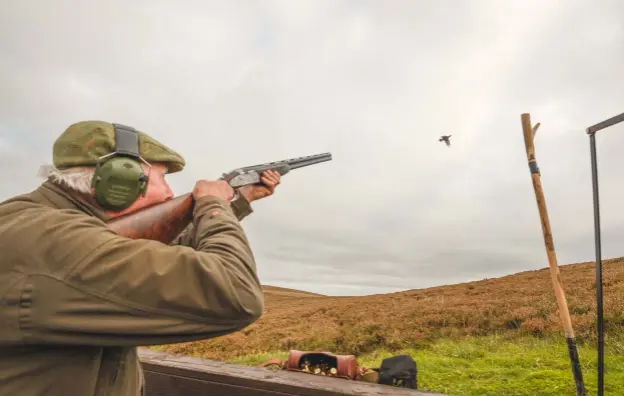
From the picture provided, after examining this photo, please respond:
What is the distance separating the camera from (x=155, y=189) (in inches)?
82.9

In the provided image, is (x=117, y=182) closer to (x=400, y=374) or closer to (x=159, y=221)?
(x=159, y=221)

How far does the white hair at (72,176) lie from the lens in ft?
5.44

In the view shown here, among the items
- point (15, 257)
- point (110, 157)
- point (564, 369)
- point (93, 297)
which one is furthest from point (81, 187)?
point (564, 369)

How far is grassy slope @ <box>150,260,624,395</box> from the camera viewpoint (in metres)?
5.98

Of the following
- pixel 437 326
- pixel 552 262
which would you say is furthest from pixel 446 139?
pixel 552 262

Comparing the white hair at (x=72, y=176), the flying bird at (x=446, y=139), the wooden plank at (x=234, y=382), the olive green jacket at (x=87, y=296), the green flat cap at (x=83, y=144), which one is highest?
the flying bird at (x=446, y=139)

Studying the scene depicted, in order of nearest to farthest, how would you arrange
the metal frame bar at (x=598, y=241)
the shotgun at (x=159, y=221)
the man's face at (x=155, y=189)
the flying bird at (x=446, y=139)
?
the shotgun at (x=159, y=221) → the man's face at (x=155, y=189) → the metal frame bar at (x=598, y=241) → the flying bird at (x=446, y=139)

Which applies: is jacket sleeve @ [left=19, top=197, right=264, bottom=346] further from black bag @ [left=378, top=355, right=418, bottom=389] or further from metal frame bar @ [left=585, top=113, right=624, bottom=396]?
black bag @ [left=378, top=355, right=418, bottom=389]

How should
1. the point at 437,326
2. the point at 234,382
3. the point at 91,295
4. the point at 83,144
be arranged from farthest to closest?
the point at 437,326 → the point at 234,382 → the point at 83,144 → the point at 91,295

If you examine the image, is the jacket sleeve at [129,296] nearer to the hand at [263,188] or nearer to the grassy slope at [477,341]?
the hand at [263,188]

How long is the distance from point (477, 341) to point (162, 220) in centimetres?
901

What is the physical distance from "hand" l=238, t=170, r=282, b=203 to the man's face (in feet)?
2.55

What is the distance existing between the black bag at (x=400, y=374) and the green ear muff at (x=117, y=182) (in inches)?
144

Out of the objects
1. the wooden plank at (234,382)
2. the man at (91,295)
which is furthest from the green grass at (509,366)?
Result: the man at (91,295)
